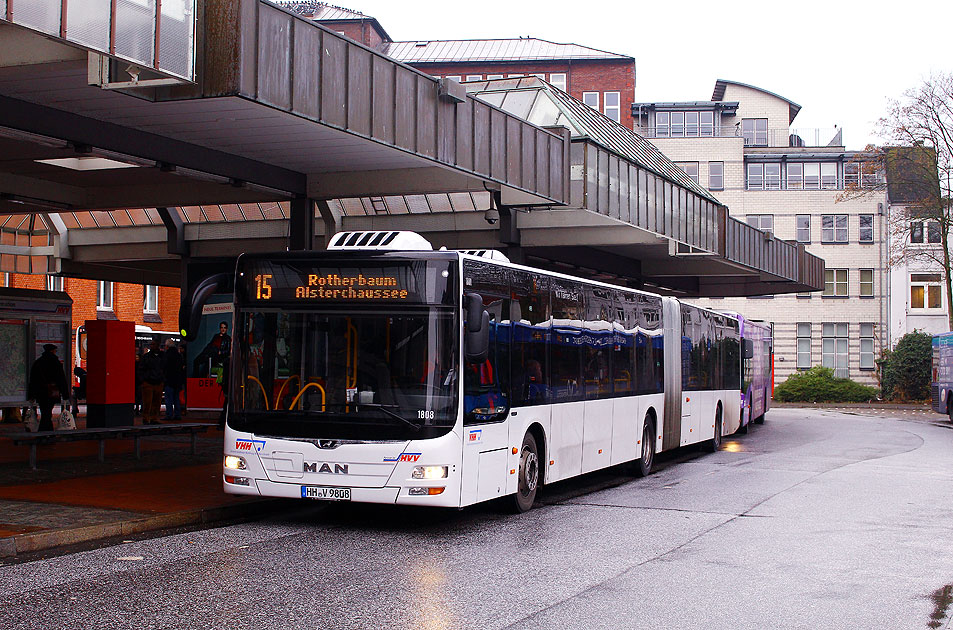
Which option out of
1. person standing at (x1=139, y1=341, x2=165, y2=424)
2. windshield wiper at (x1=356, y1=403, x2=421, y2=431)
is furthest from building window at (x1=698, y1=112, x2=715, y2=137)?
windshield wiper at (x1=356, y1=403, x2=421, y2=431)

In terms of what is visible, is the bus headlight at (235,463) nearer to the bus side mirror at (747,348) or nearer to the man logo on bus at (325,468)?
the man logo on bus at (325,468)

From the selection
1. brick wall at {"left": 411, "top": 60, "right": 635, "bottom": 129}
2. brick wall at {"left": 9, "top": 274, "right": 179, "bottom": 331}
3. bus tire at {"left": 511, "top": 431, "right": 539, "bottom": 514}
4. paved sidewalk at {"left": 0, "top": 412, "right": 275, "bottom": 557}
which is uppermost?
brick wall at {"left": 411, "top": 60, "right": 635, "bottom": 129}

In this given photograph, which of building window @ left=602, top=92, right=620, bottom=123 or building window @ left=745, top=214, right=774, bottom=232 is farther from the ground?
building window @ left=602, top=92, right=620, bottom=123

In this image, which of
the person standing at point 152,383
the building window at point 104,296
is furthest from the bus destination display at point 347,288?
the building window at point 104,296

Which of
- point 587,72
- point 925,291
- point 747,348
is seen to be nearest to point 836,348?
point 925,291

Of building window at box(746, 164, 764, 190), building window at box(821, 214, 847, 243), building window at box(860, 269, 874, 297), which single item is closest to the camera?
building window at box(860, 269, 874, 297)

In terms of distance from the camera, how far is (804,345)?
6944 cm

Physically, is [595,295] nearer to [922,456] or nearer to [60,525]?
[60,525]

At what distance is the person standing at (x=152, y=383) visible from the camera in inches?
1000

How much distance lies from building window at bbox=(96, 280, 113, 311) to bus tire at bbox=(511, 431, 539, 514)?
41.1 metres

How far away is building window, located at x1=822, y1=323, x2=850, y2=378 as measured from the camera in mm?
69062

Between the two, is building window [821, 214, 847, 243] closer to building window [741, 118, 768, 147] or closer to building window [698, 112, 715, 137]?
building window [741, 118, 768, 147]

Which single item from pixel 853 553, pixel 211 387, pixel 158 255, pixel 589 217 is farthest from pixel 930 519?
pixel 158 255

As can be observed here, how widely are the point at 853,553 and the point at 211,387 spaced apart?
18204mm
